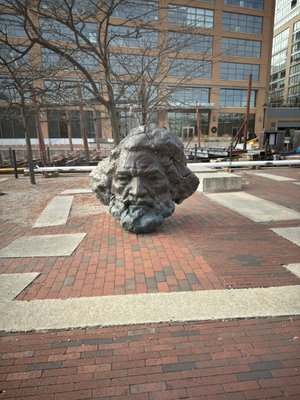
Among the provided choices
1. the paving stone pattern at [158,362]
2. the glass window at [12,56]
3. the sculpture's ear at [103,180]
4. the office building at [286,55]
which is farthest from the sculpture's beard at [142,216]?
the office building at [286,55]

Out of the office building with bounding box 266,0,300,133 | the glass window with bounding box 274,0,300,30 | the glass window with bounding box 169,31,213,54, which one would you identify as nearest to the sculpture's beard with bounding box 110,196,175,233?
the glass window with bounding box 169,31,213,54

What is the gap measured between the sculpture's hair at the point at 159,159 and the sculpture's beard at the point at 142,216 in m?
0.49

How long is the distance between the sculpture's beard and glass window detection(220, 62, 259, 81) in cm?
4470

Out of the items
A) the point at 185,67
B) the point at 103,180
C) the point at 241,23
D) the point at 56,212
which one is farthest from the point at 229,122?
the point at 103,180

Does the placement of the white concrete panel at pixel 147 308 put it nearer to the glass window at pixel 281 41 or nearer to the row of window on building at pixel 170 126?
the row of window on building at pixel 170 126

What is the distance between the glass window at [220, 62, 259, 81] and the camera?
44.3 meters

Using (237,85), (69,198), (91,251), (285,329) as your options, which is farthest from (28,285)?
(237,85)

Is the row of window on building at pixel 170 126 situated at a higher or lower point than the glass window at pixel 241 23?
lower

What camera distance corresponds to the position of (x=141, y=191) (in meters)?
5.04

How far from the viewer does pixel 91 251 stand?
4637mm

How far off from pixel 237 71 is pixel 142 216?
46.8 metres

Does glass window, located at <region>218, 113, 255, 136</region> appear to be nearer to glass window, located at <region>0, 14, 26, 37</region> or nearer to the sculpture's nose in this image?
glass window, located at <region>0, 14, 26, 37</region>

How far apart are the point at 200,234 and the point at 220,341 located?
286 cm

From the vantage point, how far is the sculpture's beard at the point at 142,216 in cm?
526
